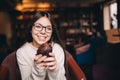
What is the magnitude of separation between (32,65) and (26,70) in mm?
44

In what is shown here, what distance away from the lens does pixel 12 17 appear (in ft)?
41.0

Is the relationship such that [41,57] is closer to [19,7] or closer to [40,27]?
[40,27]

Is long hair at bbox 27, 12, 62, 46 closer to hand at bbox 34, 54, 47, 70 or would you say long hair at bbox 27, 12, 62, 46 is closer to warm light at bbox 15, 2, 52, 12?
A: hand at bbox 34, 54, 47, 70

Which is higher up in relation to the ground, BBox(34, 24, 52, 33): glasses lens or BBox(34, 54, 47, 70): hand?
BBox(34, 24, 52, 33): glasses lens

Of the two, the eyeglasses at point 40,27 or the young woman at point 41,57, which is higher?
the eyeglasses at point 40,27

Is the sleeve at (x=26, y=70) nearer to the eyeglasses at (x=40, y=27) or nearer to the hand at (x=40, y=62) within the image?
the hand at (x=40, y=62)

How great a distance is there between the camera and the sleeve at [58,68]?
121 cm

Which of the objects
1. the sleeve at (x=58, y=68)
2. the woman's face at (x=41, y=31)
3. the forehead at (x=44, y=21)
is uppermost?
the forehead at (x=44, y=21)

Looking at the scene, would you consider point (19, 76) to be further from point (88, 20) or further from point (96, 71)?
point (88, 20)

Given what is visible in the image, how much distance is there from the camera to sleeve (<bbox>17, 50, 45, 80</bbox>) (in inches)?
46.1

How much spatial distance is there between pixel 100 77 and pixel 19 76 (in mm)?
3524

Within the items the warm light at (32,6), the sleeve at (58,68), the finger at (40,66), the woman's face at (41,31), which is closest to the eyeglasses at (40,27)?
the woman's face at (41,31)

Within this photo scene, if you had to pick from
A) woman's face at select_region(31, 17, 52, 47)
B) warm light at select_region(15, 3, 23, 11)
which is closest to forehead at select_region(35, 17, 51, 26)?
woman's face at select_region(31, 17, 52, 47)

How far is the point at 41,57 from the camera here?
3.87 ft
